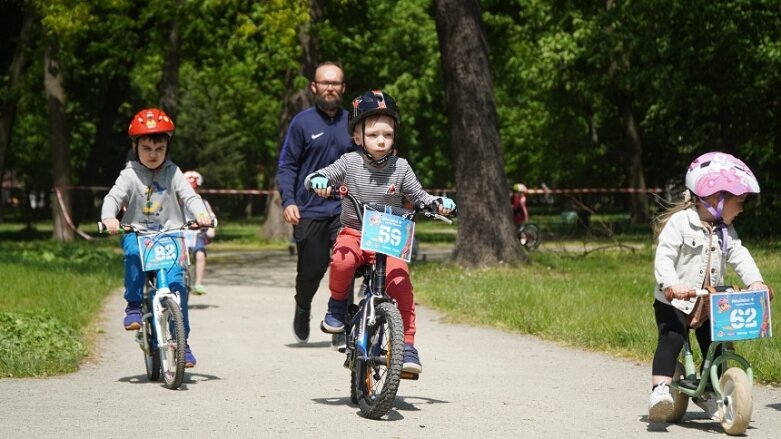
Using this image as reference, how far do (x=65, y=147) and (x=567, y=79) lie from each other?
46.1 feet

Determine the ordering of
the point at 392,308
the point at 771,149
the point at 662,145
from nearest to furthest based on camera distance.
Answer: the point at 392,308 → the point at 771,149 → the point at 662,145

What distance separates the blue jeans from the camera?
860 centimetres

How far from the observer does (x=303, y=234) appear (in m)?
9.82

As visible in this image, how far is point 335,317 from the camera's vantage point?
26.3ft

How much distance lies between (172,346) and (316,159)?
2145mm

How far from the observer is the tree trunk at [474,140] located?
18.1 meters

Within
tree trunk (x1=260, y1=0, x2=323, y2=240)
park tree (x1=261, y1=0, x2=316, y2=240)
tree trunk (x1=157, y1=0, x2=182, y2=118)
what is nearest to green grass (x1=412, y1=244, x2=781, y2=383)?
park tree (x1=261, y1=0, x2=316, y2=240)

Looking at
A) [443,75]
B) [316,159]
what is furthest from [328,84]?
[443,75]

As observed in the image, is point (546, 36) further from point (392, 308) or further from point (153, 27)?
point (392, 308)

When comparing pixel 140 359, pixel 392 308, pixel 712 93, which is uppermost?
pixel 712 93

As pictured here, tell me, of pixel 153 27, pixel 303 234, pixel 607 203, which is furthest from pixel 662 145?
pixel 303 234

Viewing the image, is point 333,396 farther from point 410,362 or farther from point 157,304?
point 157,304

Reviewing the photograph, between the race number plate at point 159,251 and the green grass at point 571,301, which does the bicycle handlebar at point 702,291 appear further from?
the race number plate at point 159,251

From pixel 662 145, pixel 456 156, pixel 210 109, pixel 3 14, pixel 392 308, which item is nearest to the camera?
pixel 392 308
